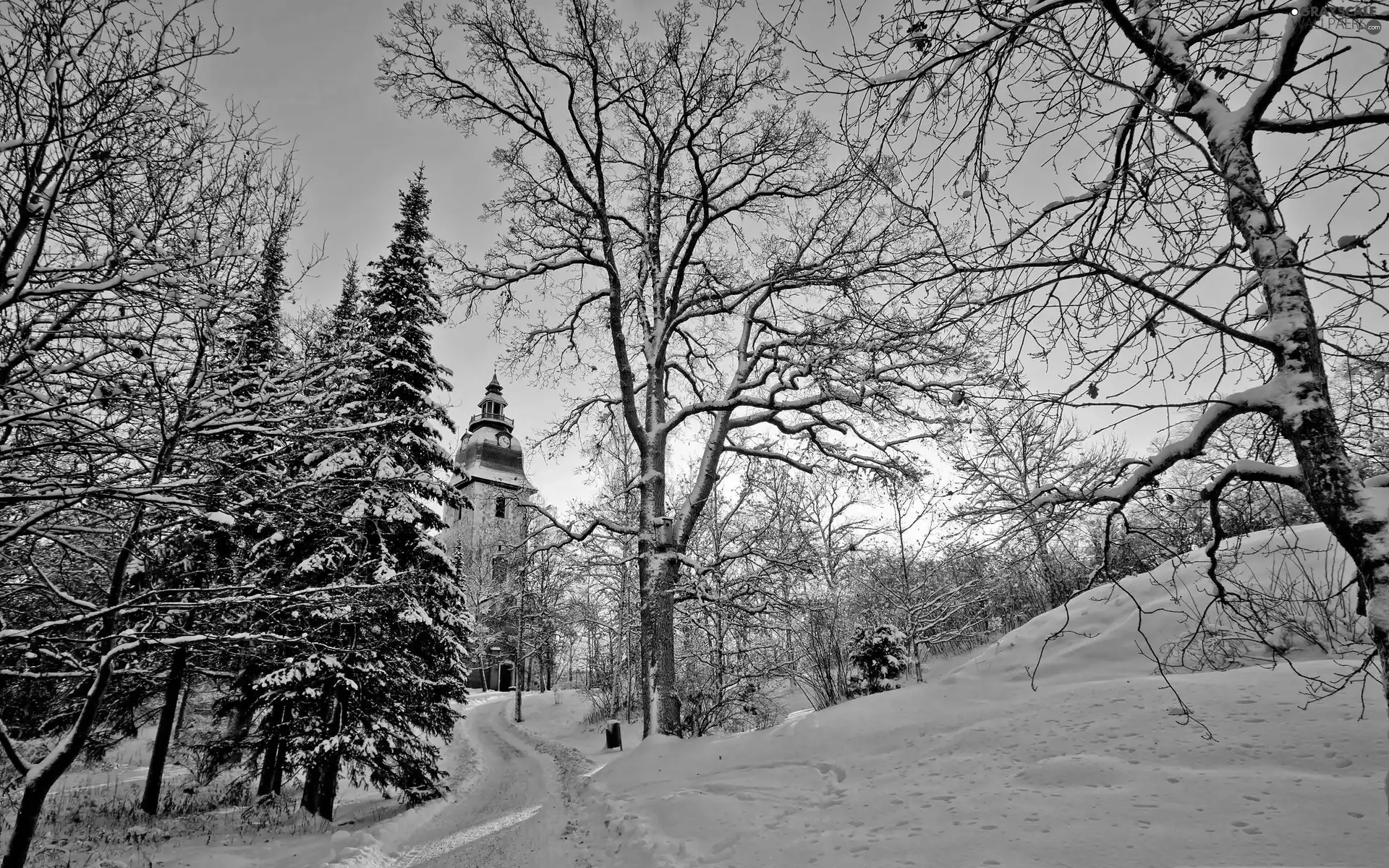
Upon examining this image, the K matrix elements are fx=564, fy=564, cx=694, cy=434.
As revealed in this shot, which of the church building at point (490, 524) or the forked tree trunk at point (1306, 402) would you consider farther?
the church building at point (490, 524)

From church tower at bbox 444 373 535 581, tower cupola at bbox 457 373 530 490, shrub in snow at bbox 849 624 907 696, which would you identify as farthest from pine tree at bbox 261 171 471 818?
tower cupola at bbox 457 373 530 490

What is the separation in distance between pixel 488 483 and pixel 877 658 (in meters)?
35.0

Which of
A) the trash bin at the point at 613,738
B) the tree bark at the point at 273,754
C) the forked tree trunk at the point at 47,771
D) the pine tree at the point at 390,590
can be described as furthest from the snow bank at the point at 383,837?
the trash bin at the point at 613,738

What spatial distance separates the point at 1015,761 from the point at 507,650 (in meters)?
40.1

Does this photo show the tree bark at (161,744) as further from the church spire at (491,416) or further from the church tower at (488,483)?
the church spire at (491,416)

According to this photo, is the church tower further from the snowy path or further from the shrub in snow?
the shrub in snow

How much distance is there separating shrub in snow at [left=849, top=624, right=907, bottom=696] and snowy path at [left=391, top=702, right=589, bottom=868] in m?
6.94

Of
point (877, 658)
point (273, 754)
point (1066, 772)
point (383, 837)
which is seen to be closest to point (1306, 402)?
point (1066, 772)

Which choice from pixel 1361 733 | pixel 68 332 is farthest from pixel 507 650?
pixel 1361 733

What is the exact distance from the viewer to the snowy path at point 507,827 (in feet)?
19.3

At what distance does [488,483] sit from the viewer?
139ft

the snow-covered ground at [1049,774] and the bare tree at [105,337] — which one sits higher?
the bare tree at [105,337]

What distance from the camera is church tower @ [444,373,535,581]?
131 feet

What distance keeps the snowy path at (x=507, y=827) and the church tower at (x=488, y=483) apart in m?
25.3
